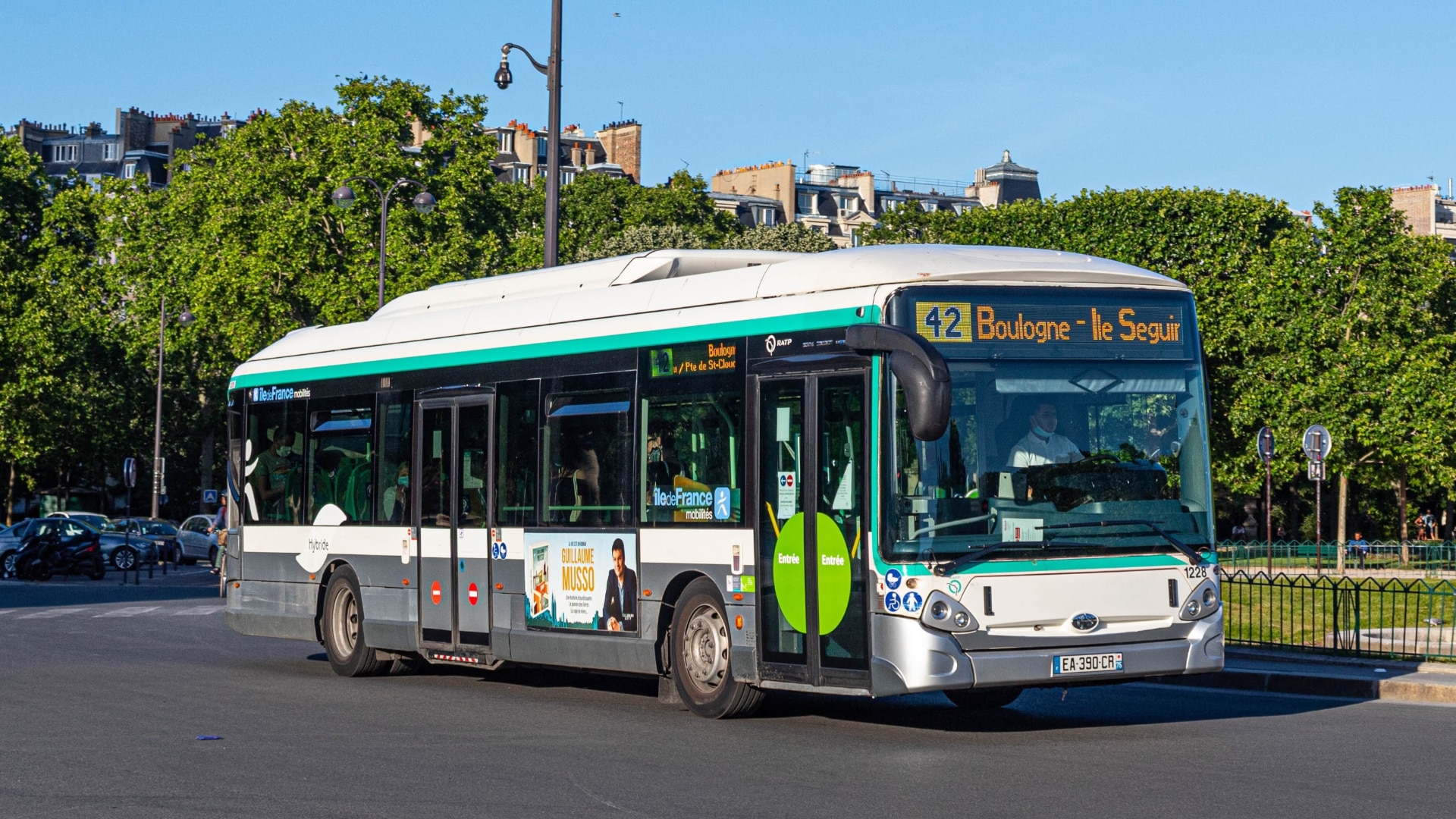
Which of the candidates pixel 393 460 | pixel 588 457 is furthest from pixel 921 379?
pixel 393 460

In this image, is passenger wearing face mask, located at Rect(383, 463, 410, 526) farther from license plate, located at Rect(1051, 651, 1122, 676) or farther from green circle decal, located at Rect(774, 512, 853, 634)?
license plate, located at Rect(1051, 651, 1122, 676)

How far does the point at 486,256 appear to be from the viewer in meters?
59.6

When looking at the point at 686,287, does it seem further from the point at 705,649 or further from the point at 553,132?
the point at 553,132

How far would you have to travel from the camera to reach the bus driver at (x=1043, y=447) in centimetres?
1158

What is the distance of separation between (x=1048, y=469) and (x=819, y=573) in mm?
1587

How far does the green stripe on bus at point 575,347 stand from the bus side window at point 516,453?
0.96 feet

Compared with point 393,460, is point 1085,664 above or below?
below

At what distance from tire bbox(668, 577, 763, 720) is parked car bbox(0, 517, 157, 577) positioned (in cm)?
3041

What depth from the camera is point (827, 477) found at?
39.9ft

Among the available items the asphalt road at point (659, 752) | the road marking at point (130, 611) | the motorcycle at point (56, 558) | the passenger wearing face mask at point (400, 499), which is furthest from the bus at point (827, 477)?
the motorcycle at point (56, 558)

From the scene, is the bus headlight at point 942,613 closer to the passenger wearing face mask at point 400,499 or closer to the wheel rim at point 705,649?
the wheel rim at point 705,649

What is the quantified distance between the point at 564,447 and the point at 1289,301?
42.3 m

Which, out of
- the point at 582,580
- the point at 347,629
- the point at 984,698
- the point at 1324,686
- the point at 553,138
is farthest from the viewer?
the point at 553,138

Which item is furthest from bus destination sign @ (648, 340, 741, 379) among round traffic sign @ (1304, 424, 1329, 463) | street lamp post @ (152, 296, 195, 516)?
street lamp post @ (152, 296, 195, 516)
